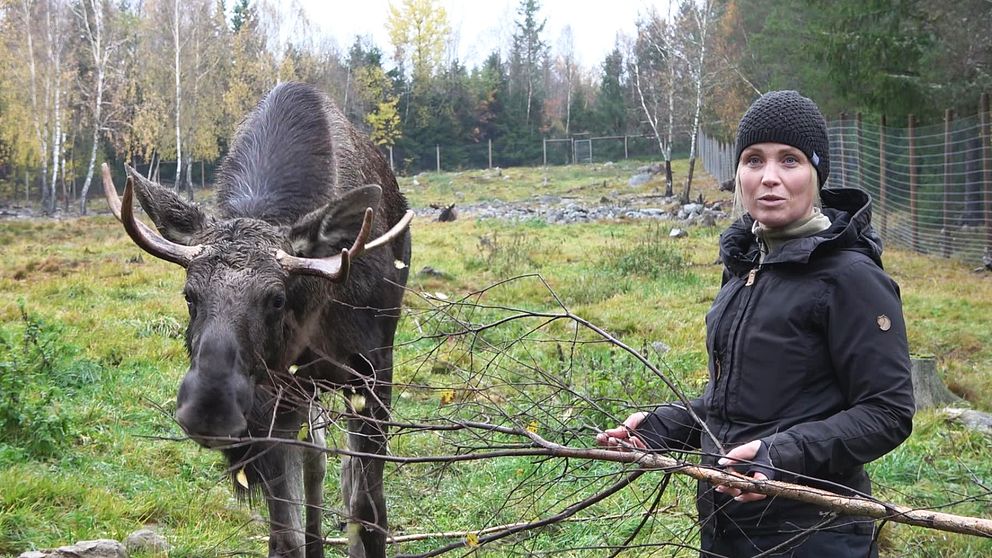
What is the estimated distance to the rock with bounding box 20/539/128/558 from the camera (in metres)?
3.73

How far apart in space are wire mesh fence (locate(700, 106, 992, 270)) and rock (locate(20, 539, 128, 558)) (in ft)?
30.9

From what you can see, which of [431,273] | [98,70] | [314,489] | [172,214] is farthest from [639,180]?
[172,214]

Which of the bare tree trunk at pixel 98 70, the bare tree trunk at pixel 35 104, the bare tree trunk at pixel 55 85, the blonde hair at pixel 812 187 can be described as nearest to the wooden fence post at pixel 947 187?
the blonde hair at pixel 812 187

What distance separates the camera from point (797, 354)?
2.40 meters

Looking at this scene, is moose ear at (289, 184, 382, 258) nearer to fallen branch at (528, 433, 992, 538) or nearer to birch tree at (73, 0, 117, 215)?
fallen branch at (528, 433, 992, 538)

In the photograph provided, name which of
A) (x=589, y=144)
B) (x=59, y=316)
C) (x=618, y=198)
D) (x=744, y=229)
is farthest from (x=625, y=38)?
(x=744, y=229)

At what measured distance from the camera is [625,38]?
62375mm

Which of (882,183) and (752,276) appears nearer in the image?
(752,276)

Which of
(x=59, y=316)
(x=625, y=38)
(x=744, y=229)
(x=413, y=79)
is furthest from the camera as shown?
(x=625, y=38)

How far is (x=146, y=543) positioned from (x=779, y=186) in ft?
11.2

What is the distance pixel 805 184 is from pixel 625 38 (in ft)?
206

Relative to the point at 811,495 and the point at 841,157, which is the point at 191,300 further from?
the point at 841,157

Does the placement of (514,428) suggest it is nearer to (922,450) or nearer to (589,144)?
(922,450)

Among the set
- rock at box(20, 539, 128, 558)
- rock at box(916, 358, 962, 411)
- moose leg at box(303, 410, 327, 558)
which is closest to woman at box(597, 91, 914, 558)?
rock at box(20, 539, 128, 558)
